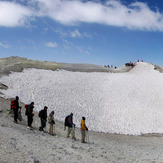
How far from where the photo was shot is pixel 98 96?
33.8m

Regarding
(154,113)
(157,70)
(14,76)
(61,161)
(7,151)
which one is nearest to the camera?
(7,151)

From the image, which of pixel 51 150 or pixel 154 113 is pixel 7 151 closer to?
pixel 51 150

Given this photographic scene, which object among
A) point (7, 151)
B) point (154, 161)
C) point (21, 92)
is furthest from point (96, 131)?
point (7, 151)

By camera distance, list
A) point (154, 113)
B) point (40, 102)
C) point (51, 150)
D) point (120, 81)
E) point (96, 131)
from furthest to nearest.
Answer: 1. point (120, 81)
2. point (154, 113)
3. point (40, 102)
4. point (96, 131)
5. point (51, 150)

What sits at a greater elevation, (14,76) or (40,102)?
(14,76)

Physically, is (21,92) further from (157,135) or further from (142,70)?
(142,70)

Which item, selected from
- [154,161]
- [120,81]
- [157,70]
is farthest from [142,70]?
[154,161]

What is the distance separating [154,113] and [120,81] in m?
11.3

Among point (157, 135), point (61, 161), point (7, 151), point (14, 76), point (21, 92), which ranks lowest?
point (157, 135)

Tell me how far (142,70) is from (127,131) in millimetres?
24965

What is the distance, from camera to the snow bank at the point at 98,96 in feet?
90.4

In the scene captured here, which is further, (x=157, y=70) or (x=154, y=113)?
(x=157, y=70)

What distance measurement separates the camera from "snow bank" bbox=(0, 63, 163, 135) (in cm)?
2756

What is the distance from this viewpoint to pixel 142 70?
156 ft
